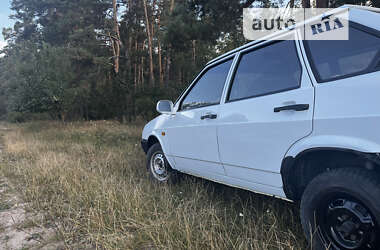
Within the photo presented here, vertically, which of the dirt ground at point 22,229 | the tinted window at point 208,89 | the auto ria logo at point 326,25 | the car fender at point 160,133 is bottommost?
the dirt ground at point 22,229

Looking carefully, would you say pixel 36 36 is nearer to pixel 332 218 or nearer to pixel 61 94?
pixel 61 94

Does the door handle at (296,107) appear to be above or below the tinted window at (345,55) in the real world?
below

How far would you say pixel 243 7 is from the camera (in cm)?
806

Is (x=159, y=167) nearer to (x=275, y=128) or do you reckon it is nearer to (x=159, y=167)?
(x=159, y=167)

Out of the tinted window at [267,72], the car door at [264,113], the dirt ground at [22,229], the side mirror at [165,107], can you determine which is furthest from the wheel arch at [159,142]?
the dirt ground at [22,229]

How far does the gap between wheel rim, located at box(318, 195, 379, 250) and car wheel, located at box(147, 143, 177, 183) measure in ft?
7.46

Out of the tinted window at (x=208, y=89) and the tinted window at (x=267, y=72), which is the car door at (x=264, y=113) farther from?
the tinted window at (x=208, y=89)

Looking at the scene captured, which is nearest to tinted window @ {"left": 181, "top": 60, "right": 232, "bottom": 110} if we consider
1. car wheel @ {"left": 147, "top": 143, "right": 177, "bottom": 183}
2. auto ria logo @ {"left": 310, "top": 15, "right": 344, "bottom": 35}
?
car wheel @ {"left": 147, "top": 143, "right": 177, "bottom": 183}

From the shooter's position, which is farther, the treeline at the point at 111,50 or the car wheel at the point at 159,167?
the treeline at the point at 111,50

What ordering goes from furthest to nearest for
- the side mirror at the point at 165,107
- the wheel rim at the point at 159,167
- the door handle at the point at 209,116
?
the wheel rim at the point at 159,167 → the side mirror at the point at 165,107 → the door handle at the point at 209,116

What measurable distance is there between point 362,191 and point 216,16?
25.5ft

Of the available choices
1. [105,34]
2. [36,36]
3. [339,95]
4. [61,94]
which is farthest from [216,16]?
[36,36]

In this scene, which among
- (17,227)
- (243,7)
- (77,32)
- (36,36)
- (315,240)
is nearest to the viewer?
(315,240)

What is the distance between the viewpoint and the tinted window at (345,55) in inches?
Result: 60.8
